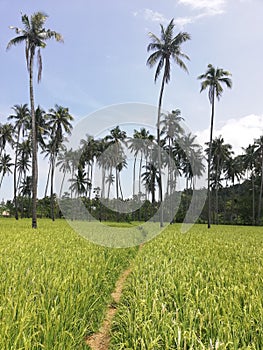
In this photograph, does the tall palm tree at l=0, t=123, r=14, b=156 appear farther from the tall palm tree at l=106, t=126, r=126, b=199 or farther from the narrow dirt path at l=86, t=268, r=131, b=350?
the narrow dirt path at l=86, t=268, r=131, b=350

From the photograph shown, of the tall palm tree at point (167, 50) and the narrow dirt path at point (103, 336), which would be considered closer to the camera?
the narrow dirt path at point (103, 336)

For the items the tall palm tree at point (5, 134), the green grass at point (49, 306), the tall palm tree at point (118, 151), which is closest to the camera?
the green grass at point (49, 306)

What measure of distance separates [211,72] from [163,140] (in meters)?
11.7

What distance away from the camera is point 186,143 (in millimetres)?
47688

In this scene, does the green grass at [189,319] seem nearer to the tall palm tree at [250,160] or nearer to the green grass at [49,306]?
the green grass at [49,306]

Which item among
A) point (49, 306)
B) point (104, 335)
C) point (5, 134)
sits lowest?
point (104, 335)

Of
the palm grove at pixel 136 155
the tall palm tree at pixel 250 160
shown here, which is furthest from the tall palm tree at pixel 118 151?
the tall palm tree at pixel 250 160

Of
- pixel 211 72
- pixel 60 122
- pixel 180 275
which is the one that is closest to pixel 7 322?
pixel 180 275

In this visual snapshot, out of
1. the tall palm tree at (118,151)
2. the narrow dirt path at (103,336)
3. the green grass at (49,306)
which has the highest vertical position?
the tall palm tree at (118,151)

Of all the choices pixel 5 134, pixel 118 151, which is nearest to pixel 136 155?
pixel 118 151

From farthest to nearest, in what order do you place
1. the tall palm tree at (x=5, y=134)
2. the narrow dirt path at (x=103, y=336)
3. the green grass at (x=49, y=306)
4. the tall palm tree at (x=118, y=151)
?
the tall palm tree at (x=5, y=134)
the tall palm tree at (x=118, y=151)
the narrow dirt path at (x=103, y=336)
the green grass at (x=49, y=306)

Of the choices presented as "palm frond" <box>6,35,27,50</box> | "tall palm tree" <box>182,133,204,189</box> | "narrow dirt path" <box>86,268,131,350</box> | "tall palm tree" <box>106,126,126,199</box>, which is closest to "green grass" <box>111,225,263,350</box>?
"narrow dirt path" <box>86,268,131,350</box>

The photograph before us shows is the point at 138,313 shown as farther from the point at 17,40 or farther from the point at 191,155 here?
the point at 191,155

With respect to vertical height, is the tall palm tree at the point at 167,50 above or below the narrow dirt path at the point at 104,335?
above
